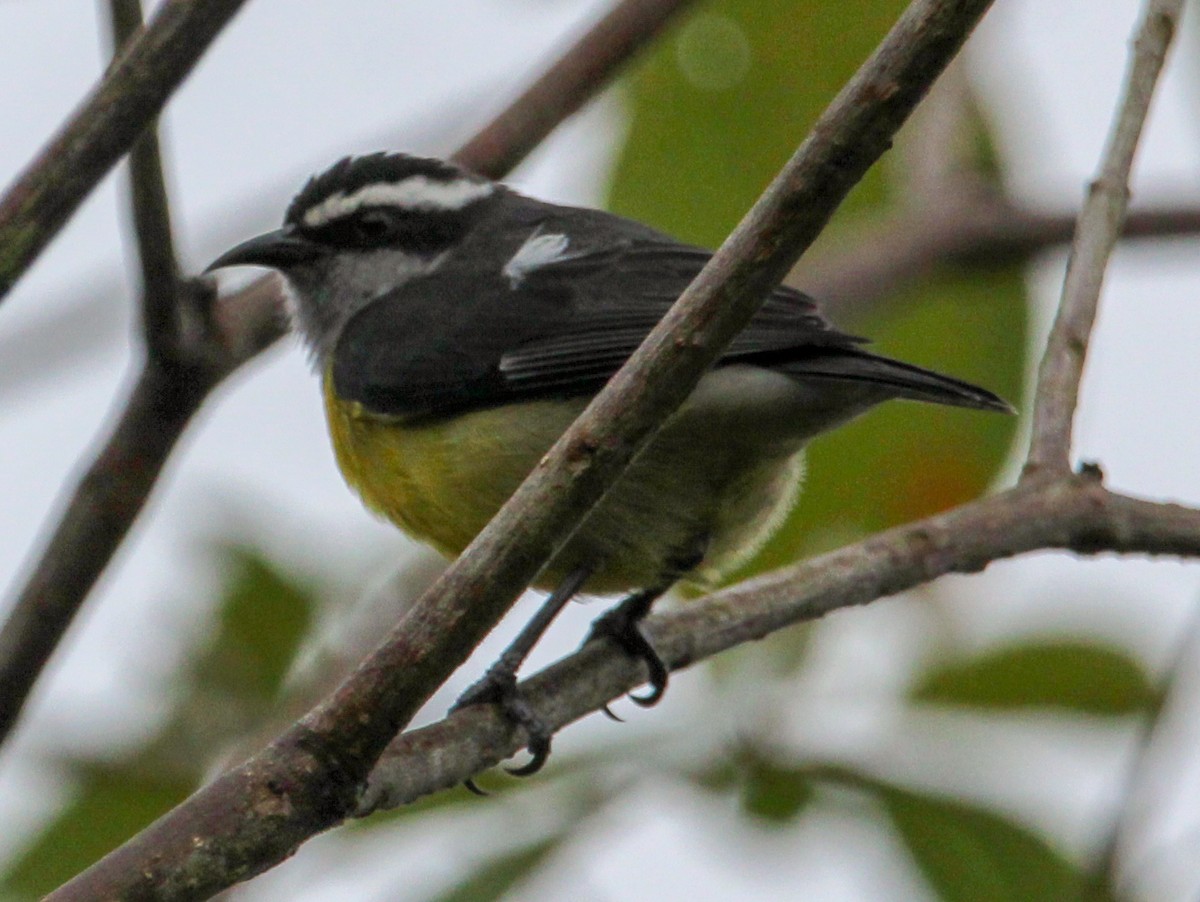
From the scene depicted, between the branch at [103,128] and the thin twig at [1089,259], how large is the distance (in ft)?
5.79

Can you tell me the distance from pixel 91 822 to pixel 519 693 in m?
1.07

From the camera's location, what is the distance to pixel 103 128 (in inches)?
103

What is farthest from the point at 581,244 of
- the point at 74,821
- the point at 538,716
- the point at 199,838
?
the point at 199,838

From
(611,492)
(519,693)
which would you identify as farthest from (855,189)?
(519,693)

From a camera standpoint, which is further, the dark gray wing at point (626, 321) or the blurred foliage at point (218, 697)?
the blurred foliage at point (218, 697)

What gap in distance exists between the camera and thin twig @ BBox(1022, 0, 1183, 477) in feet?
11.4

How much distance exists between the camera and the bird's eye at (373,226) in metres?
4.91

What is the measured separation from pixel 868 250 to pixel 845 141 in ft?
9.76

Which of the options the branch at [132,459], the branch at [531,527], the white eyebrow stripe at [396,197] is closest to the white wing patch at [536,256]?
the white eyebrow stripe at [396,197]

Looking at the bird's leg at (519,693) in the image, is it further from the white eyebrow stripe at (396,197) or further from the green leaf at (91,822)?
the white eyebrow stripe at (396,197)

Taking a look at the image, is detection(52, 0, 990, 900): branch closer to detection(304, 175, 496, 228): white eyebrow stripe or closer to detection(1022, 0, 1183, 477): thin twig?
detection(1022, 0, 1183, 477): thin twig

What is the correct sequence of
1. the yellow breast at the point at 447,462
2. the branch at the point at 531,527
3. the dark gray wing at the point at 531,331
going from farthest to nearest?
the yellow breast at the point at 447,462 → the dark gray wing at the point at 531,331 → the branch at the point at 531,527

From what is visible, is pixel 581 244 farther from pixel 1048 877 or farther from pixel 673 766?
pixel 1048 877

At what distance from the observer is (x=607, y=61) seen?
4121 mm
